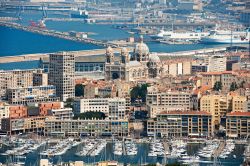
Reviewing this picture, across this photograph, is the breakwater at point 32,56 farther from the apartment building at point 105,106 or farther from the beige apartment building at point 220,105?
the beige apartment building at point 220,105

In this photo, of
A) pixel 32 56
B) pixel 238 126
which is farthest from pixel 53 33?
pixel 238 126

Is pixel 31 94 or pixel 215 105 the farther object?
pixel 31 94

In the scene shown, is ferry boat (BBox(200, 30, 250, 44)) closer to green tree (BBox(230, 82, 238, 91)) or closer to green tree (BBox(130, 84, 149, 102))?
green tree (BBox(230, 82, 238, 91))

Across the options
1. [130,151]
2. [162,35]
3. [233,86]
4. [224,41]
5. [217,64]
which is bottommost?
[162,35]

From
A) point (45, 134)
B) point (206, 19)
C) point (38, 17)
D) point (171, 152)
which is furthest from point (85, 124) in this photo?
point (38, 17)

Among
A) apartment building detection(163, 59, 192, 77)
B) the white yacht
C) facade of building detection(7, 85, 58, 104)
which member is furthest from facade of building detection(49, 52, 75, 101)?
the white yacht

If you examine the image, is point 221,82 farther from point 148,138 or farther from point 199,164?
point 199,164

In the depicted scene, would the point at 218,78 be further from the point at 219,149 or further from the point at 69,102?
the point at 219,149
